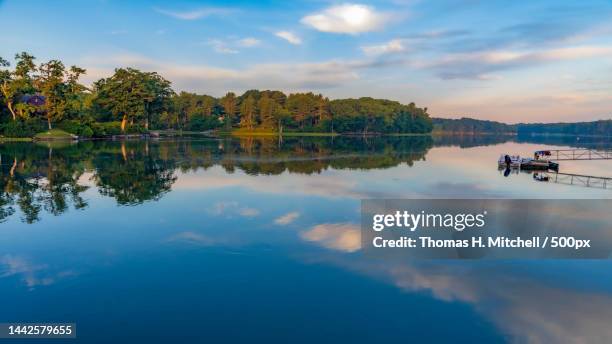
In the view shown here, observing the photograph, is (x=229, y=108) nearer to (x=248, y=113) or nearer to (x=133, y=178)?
(x=248, y=113)

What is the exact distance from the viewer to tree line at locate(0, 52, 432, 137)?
9000 centimetres

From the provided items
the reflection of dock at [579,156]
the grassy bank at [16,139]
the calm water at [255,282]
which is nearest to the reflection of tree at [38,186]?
the calm water at [255,282]

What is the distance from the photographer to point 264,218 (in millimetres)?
21984

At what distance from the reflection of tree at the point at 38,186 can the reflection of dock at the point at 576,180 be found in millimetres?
41438

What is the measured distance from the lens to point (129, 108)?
373 feet

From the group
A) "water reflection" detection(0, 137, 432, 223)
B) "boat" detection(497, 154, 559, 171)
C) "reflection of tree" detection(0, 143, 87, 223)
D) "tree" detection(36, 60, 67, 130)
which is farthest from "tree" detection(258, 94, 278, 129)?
"boat" detection(497, 154, 559, 171)

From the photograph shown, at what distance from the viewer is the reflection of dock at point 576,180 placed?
36.2 m

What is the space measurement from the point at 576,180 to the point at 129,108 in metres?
110

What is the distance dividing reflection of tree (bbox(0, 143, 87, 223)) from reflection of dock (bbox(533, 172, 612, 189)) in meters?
41.4

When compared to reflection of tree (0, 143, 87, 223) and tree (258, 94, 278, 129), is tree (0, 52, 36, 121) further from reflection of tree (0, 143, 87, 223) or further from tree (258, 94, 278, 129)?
tree (258, 94, 278, 129)

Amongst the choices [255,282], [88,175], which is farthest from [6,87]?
[255,282]

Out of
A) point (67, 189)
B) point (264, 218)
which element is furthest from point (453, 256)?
point (67, 189)

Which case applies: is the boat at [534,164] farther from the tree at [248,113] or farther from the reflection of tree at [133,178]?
the tree at [248,113]

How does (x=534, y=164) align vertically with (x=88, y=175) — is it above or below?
above
